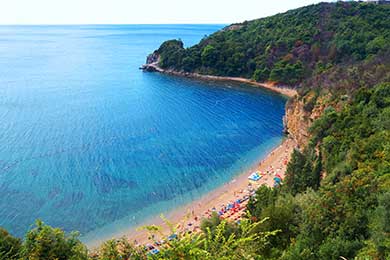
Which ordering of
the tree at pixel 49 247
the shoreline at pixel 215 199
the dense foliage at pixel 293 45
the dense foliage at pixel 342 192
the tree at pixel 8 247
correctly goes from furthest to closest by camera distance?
the dense foliage at pixel 293 45
the shoreline at pixel 215 199
the tree at pixel 8 247
the tree at pixel 49 247
the dense foliage at pixel 342 192

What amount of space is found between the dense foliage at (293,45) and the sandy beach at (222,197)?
39.8 meters

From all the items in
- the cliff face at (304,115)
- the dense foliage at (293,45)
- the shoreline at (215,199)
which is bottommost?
the shoreline at (215,199)

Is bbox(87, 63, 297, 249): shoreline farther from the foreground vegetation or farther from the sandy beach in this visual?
the foreground vegetation

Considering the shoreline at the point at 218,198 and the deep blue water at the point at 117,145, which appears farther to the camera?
the deep blue water at the point at 117,145

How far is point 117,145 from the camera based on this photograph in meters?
47.0

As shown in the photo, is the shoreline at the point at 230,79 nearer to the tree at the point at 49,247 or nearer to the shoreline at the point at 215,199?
the shoreline at the point at 215,199

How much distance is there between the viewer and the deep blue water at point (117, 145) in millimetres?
33000

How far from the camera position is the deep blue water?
1299 inches

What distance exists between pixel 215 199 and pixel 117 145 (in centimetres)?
1967

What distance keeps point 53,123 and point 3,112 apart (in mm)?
13049

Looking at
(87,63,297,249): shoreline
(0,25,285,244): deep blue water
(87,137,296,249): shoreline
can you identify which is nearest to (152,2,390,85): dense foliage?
(0,25,285,244): deep blue water

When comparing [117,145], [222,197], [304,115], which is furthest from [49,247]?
[304,115]

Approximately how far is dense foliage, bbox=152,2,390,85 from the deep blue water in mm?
11082

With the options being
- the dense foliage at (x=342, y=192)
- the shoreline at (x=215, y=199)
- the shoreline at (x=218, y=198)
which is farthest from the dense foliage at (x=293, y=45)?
the dense foliage at (x=342, y=192)
